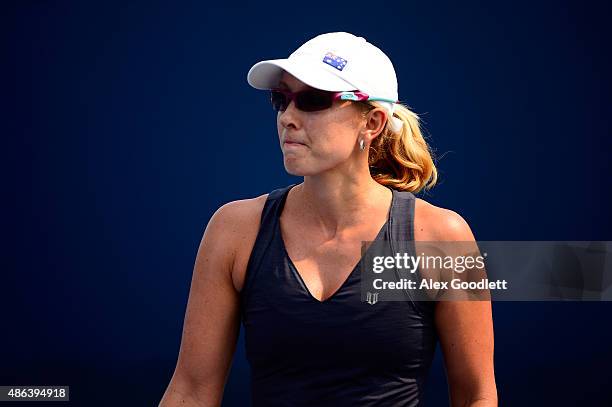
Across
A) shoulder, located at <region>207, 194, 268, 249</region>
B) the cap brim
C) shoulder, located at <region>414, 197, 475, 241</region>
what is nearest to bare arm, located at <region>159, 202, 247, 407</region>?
shoulder, located at <region>207, 194, 268, 249</region>

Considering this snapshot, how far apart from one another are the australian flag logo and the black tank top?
43cm

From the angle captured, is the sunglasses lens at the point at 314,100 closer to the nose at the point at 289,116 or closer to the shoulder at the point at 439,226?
the nose at the point at 289,116

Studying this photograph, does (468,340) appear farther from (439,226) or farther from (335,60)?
(335,60)

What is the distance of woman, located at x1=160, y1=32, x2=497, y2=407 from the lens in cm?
238

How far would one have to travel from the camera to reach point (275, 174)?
17.1 ft

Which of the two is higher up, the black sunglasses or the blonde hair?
the black sunglasses

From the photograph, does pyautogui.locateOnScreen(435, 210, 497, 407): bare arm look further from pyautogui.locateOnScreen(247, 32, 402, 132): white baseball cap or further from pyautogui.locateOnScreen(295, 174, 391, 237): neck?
pyautogui.locateOnScreen(247, 32, 402, 132): white baseball cap

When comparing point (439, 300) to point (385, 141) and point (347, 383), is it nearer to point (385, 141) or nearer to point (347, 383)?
point (347, 383)

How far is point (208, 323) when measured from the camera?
2.46 metres

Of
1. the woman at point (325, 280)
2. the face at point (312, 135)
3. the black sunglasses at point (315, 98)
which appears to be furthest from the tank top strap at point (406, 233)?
the black sunglasses at point (315, 98)

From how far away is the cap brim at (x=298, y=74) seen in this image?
2332mm

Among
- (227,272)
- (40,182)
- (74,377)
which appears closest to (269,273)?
(227,272)

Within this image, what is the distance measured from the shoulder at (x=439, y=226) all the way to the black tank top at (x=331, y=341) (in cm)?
4

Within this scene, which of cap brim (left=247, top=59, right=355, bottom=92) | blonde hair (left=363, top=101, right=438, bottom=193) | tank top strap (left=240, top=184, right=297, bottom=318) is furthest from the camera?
blonde hair (left=363, top=101, right=438, bottom=193)
